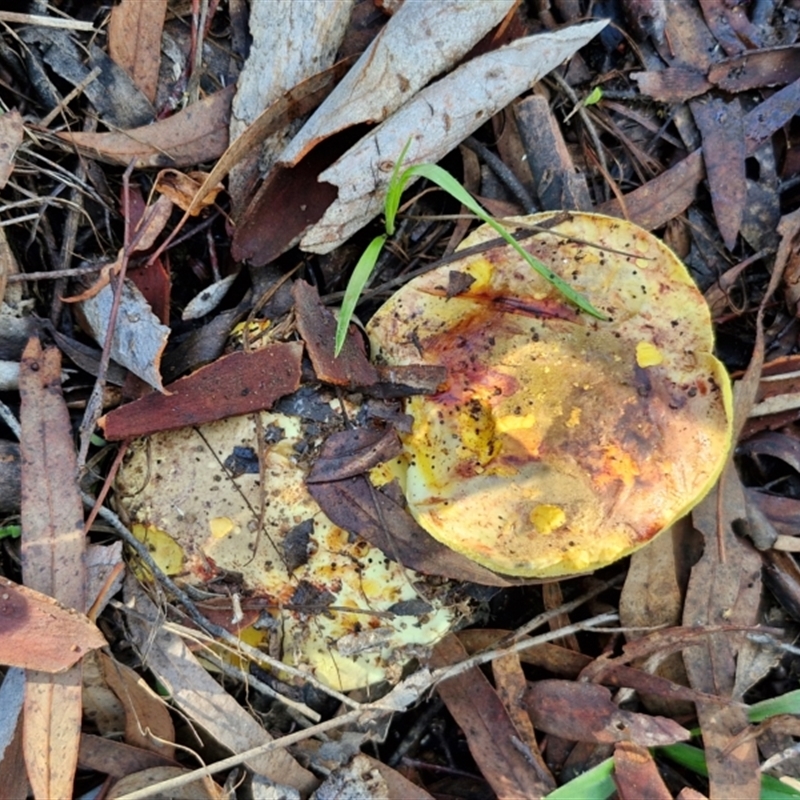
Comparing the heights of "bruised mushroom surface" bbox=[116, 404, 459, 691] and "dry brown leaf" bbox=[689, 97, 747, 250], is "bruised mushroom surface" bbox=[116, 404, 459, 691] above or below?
below

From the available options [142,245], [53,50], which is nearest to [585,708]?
[142,245]

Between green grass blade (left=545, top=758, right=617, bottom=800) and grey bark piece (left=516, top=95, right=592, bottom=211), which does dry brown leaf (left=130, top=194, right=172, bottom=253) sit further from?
green grass blade (left=545, top=758, right=617, bottom=800)

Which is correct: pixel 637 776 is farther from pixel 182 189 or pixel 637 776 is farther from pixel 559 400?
pixel 182 189

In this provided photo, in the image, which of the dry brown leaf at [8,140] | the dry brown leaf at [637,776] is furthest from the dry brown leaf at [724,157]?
the dry brown leaf at [8,140]

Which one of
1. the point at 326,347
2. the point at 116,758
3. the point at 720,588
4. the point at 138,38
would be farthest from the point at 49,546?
the point at 720,588

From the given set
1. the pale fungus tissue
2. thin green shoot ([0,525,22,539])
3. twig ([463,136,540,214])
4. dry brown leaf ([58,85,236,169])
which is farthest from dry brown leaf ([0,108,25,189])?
twig ([463,136,540,214])

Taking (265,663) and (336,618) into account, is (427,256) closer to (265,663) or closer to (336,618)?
(336,618)

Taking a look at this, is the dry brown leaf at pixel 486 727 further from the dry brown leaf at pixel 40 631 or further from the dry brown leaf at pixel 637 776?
the dry brown leaf at pixel 40 631

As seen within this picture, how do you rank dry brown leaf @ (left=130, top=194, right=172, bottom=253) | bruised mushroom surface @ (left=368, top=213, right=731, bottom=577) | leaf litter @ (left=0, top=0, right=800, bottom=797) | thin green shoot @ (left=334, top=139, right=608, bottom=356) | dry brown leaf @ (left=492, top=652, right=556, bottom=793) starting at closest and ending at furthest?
bruised mushroom surface @ (left=368, top=213, right=731, bottom=577)
thin green shoot @ (left=334, top=139, right=608, bottom=356)
leaf litter @ (left=0, top=0, right=800, bottom=797)
dry brown leaf @ (left=130, top=194, right=172, bottom=253)
dry brown leaf @ (left=492, top=652, right=556, bottom=793)
